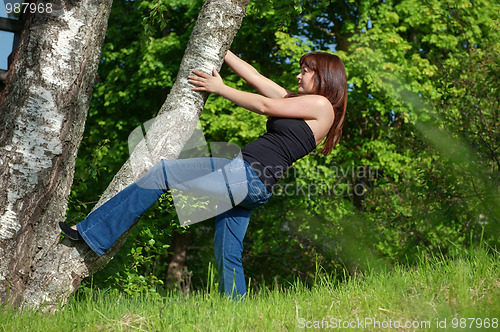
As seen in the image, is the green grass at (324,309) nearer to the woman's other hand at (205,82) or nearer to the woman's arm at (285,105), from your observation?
the woman's arm at (285,105)

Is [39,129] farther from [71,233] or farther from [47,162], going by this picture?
[71,233]

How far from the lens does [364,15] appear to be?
10609 mm

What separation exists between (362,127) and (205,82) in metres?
8.99

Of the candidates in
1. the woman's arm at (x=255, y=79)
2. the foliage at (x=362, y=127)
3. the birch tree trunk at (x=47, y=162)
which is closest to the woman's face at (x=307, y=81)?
the woman's arm at (x=255, y=79)

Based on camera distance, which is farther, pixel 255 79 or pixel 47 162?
pixel 255 79

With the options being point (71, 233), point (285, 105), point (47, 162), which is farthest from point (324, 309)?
point (47, 162)

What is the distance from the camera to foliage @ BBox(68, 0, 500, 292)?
5.90 m

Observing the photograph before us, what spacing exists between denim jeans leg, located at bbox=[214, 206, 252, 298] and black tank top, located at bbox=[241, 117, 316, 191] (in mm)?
328

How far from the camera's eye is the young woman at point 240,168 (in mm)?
3051

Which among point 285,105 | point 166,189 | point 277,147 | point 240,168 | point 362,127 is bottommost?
point 166,189

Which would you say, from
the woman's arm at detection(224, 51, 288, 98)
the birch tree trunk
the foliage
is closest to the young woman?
the birch tree trunk

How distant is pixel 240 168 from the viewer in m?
3.12

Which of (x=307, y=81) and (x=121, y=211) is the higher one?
(x=307, y=81)

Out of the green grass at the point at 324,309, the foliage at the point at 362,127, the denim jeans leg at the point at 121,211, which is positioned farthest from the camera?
the foliage at the point at 362,127
